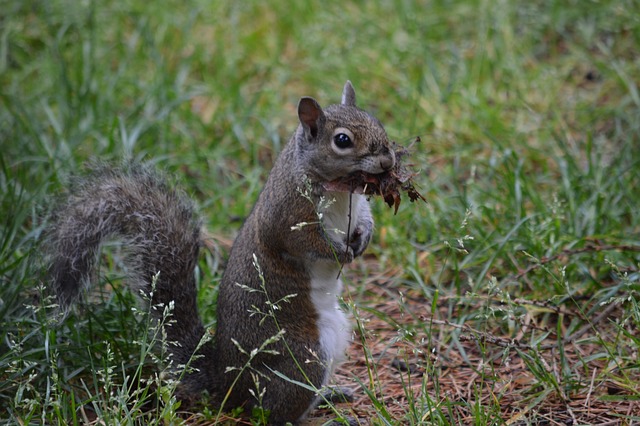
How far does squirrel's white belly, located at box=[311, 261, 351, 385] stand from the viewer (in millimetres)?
2746

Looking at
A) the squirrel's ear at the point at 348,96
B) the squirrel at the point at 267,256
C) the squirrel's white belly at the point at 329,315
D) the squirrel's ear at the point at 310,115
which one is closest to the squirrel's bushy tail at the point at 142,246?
the squirrel at the point at 267,256

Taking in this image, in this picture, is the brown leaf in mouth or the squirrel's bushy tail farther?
the squirrel's bushy tail

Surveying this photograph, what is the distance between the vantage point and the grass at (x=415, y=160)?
2.75 metres

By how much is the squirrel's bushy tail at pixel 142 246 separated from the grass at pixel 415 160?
155 mm

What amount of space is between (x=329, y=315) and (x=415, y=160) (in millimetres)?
1603

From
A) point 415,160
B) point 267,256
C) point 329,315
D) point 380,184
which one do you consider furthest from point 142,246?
point 415,160

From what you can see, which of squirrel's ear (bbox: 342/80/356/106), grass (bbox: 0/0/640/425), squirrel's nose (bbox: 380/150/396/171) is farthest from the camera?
squirrel's ear (bbox: 342/80/356/106)

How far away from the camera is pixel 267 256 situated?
9.19ft

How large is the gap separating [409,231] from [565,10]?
7.05 ft

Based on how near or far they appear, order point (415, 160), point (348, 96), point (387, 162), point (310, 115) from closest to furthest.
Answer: point (387, 162), point (310, 115), point (348, 96), point (415, 160)

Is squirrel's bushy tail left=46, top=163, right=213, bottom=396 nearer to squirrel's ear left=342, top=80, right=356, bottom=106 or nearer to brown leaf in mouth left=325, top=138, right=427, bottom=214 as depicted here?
brown leaf in mouth left=325, top=138, right=427, bottom=214

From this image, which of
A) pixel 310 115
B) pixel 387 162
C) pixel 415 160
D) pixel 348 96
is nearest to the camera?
pixel 387 162

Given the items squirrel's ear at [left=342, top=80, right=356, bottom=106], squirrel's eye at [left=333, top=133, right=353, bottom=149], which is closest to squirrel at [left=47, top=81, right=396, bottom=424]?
squirrel's eye at [left=333, top=133, right=353, bottom=149]

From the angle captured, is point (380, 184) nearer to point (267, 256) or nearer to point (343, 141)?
point (343, 141)
